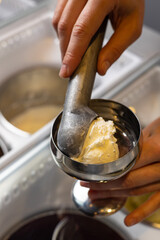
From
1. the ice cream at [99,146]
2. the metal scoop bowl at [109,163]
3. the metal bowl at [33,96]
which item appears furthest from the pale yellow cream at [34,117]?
the ice cream at [99,146]

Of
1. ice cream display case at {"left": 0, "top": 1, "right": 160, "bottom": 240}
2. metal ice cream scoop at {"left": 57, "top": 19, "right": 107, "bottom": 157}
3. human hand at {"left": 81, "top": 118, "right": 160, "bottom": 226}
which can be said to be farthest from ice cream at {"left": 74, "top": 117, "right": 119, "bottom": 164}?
ice cream display case at {"left": 0, "top": 1, "right": 160, "bottom": 240}

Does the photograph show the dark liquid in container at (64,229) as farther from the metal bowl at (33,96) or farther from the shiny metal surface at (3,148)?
the metal bowl at (33,96)

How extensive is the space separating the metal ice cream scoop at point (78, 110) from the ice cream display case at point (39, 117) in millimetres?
207

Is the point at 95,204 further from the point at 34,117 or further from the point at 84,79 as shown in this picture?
the point at 34,117

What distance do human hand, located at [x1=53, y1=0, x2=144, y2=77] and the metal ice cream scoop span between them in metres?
0.02

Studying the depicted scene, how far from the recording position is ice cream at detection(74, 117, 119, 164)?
19.2 inches

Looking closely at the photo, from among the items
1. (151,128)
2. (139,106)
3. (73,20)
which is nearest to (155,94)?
(139,106)

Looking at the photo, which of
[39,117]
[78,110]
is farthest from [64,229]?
[39,117]

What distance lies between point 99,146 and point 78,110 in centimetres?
7

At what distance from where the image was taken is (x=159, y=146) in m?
0.63

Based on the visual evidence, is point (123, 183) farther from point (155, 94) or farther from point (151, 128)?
point (155, 94)

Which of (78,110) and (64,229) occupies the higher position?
(78,110)

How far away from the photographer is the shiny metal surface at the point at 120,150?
1.53 feet

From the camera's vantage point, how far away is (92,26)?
63cm
